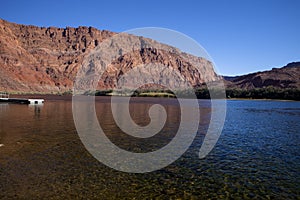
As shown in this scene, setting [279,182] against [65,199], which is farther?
[279,182]

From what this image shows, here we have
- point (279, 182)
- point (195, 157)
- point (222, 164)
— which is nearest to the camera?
point (279, 182)

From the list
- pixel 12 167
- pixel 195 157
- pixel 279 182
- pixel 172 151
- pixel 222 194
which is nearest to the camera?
pixel 222 194

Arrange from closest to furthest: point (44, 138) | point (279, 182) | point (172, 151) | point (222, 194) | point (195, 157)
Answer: point (222, 194) < point (279, 182) < point (195, 157) < point (172, 151) < point (44, 138)

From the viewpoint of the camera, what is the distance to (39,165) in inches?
729

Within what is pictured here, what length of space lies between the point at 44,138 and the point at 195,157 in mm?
16852

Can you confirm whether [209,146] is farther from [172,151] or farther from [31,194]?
[31,194]

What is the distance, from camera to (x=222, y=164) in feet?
66.3

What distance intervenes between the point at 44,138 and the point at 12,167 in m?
10.9

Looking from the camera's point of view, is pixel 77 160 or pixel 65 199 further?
pixel 77 160

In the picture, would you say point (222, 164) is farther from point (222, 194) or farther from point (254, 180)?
point (222, 194)

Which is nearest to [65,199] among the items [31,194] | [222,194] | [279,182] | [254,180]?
[31,194]

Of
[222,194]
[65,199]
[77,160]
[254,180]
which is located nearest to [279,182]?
[254,180]

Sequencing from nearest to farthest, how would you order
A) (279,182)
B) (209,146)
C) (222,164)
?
1. (279,182)
2. (222,164)
3. (209,146)

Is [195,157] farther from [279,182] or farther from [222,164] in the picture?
[279,182]
